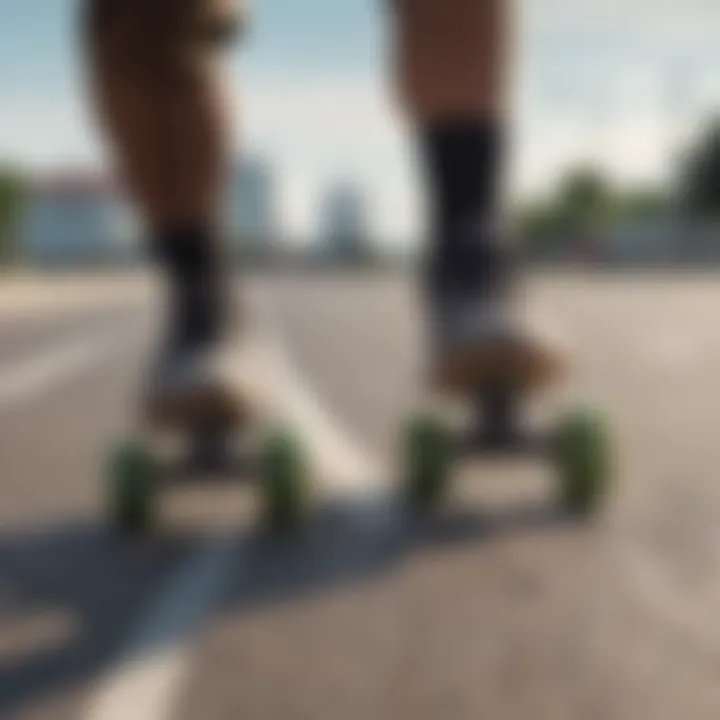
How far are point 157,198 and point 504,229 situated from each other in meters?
0.97

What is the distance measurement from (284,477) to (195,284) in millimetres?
642

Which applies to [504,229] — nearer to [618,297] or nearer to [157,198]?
[157,198]

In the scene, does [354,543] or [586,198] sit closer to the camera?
[354,543]

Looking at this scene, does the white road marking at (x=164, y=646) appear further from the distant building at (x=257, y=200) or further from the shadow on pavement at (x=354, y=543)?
the distant building at (x=257, y=200)

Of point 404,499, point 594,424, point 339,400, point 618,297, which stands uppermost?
point 594,424

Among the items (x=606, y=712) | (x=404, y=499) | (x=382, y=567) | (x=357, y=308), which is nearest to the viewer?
(x=606, y=712)

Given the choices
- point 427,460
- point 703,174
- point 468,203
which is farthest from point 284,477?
point 703,174

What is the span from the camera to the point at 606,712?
2428mm

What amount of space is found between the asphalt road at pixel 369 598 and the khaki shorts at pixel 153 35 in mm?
1131

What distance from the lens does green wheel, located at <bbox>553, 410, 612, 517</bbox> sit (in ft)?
14.0

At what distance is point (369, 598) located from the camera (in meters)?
3.27

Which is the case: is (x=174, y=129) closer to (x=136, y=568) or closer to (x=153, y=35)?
(x=153, y=35)

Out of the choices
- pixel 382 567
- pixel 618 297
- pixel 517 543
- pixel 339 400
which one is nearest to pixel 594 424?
pixel 517 543

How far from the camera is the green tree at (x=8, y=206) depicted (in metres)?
70.9
